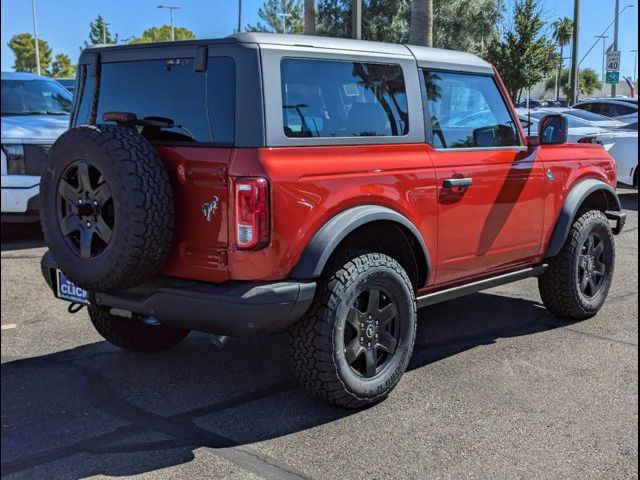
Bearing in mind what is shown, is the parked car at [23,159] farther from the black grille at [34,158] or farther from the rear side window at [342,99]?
the rear side window at [342,99]

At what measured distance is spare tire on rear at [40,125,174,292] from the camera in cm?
319

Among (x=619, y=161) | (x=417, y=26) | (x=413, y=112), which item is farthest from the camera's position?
(x=417, y=26)

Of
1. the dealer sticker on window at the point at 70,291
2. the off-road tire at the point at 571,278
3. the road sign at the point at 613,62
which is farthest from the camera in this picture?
the road sign at the point at 613,62

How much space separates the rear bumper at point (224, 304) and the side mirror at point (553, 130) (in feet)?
7.87

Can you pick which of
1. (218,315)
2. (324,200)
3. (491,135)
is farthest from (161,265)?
(491,135)

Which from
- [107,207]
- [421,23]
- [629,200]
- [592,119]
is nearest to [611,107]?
[592,119]

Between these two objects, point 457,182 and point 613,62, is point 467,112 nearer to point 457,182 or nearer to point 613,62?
point 457,182

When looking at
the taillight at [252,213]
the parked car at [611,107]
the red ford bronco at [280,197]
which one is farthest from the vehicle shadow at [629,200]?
Answer: the taillight at [252,213]

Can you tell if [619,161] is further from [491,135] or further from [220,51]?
[220,51]

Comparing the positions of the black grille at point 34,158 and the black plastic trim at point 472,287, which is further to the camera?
the black grille at point 34,158

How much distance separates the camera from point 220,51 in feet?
Result: 11.2

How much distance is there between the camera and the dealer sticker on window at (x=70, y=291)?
3.71 metres

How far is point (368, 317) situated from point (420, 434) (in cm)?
67

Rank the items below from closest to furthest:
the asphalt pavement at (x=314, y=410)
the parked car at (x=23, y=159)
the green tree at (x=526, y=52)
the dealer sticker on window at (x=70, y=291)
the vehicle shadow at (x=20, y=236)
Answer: the asphalt pavement at (x=314, y=410), the dealer sticker on window at (x=70, y=291), the parked car at (x=23, y=159), the vehicle shadow at (x=20, y=236), the green tree at (x=526, y=52)
